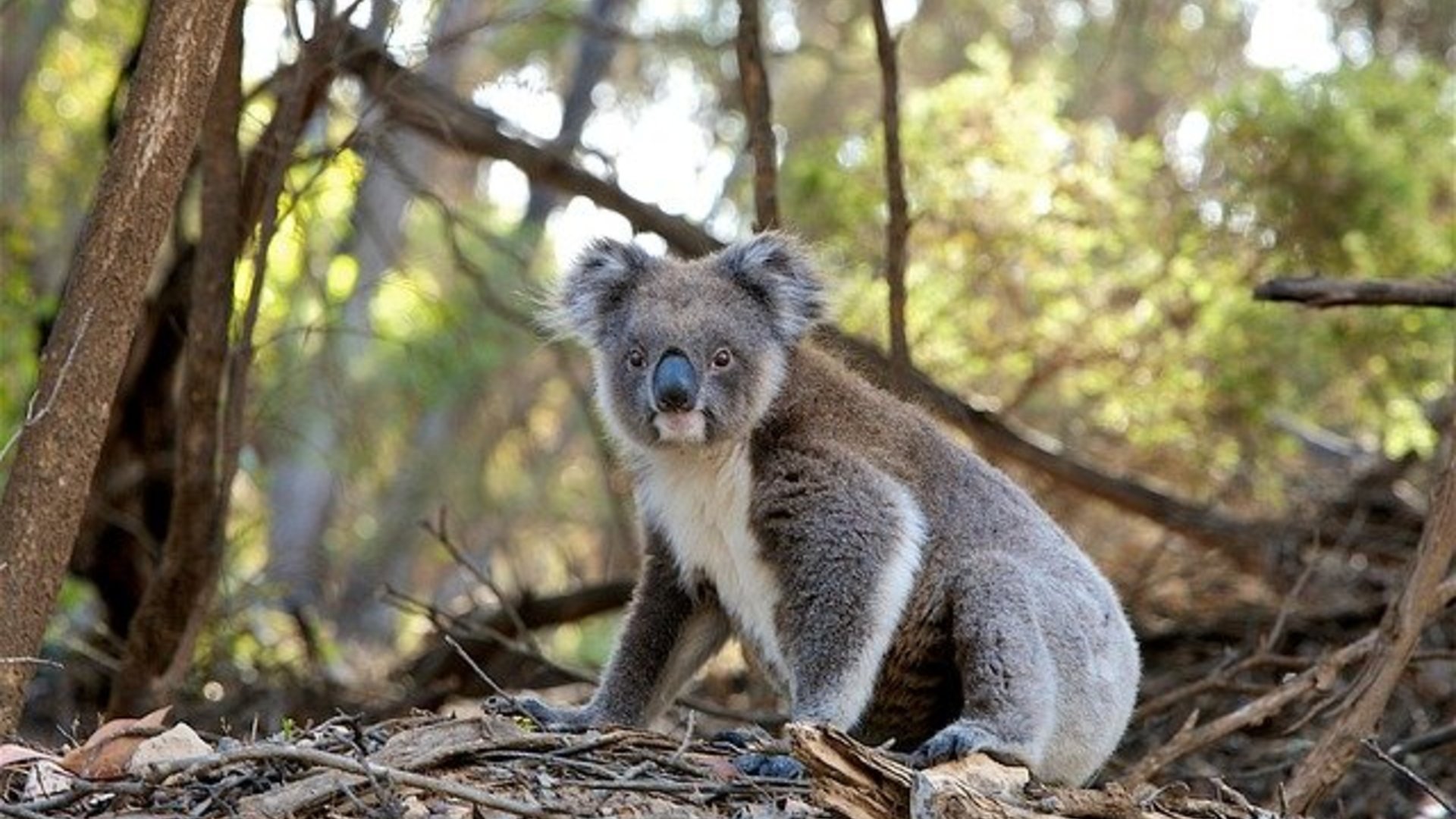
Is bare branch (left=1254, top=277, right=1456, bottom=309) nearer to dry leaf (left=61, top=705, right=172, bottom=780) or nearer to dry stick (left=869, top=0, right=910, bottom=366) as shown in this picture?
dry stick (left=869, top=0, right=910, bottom=366)

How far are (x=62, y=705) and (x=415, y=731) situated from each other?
19.7ft

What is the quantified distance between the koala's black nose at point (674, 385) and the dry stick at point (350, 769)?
4.63 feet

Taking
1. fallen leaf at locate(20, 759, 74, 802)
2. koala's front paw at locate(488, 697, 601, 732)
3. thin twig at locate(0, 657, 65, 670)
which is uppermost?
thin twig at locate(0, 657, 65, 670)

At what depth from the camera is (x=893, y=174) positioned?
8.23 m

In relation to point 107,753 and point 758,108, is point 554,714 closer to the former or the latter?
point 107,753

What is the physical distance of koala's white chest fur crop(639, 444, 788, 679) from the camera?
18.7 feet

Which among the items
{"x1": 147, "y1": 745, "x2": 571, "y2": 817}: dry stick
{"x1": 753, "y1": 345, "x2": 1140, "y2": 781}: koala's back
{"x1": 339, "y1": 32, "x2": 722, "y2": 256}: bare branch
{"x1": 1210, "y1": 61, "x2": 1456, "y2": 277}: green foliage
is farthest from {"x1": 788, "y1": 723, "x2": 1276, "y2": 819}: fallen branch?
{"x1": 1210, "y1": 61, "x2": 1456, "y2": 277}: green foliage

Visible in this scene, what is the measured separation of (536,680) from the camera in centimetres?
1037

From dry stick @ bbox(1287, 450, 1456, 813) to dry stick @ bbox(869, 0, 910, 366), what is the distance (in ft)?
7.87

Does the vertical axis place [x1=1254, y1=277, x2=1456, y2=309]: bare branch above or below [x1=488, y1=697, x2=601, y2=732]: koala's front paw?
above

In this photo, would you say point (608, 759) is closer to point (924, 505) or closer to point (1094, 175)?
point (924, 505)

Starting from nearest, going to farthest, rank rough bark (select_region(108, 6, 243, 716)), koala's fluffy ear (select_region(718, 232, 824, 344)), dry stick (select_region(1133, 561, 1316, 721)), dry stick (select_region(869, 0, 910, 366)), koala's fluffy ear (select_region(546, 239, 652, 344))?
koala's fluffy ear (select_region(718, 232, 824, 344)) → koala's fluffy ear (select_region(546, 239, 652, 344)) → rough bark (select_region(108, 6, 243, 716)) → dry stick (select_region(1133, 561, 1316, 721)) → dry stick (select_region(869, 0, 910, 366))

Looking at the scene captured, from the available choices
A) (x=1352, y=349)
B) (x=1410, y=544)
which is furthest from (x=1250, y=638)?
(x=1352, y=349)

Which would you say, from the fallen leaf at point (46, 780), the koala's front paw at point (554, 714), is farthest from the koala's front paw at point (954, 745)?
the fallen leaf at point (46, 780)
